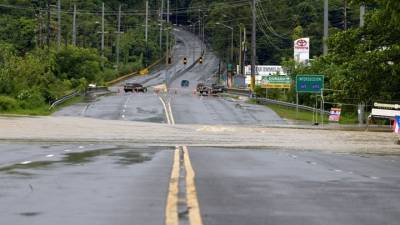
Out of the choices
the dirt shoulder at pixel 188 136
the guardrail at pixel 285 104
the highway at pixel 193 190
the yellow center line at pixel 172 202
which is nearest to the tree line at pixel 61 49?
the dirt shoulder at pixel 188 136

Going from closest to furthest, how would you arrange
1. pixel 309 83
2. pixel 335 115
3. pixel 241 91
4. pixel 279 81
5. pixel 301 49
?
pixel 335 115 < pixel 309 83 < pixel 279 81 < pixel 301 49 < pixel 241 91

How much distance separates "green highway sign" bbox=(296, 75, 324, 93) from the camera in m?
53.2

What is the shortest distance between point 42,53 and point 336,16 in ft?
268

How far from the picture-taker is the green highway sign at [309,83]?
175 feet

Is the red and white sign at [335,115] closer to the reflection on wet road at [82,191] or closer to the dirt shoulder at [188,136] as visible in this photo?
the dirt shoulder at [188,136]

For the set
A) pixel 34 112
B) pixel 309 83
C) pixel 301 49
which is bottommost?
pixel 34 112

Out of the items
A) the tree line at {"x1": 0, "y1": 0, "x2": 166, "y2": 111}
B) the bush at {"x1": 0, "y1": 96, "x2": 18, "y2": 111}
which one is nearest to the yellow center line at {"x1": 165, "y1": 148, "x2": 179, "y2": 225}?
the bush at {"x1": 0, "y1": 96, "x2": 18, "y2": 111}

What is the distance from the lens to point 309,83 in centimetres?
5362

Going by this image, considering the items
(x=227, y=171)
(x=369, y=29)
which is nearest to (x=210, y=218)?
(x=227, y=171)

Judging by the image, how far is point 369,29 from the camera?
44.1 meters

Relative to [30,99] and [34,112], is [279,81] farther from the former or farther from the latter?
[34,112]

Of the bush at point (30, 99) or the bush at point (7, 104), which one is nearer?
the bush at point (7, 104)

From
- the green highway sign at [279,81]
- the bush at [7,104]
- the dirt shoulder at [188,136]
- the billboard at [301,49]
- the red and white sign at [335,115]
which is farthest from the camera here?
the billboard at [301,49]

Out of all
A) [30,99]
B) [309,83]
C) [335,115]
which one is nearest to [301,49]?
[309,83]
